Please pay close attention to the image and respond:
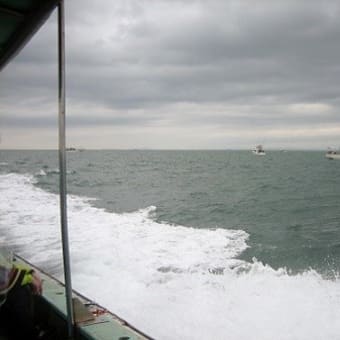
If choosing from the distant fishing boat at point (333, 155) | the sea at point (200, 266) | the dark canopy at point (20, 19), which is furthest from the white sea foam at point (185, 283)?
the distant fishing boat at point (333, 155)

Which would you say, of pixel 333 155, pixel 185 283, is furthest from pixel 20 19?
pixel 333 155

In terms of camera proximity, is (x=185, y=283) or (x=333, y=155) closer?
(x=185, y=283)

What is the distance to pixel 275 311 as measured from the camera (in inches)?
255

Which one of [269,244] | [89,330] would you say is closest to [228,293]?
[89,330]

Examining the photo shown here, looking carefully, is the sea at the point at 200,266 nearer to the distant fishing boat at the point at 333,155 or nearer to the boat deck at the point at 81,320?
the boat deck at the point at 81,320

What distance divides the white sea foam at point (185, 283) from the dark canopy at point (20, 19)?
4.12 meters

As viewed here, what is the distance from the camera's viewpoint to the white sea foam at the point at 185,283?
19.4ft

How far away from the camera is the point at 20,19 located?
2.64m

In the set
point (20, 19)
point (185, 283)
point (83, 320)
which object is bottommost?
point (185, 283)

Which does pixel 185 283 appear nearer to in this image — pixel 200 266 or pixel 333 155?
pixel 200 266

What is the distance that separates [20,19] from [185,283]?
19.7ft

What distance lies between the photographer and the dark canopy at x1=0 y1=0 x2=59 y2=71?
2.40m

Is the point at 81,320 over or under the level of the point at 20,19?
under

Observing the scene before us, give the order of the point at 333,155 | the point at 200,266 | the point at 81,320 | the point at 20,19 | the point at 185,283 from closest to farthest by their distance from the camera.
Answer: the point at 20,19
the point at 81,320
the point at 185,283
the point at 200,266
the point at 333,155
